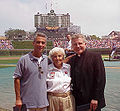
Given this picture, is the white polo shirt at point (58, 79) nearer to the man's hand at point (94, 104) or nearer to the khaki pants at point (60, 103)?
the khaki pants at point (60, 103)

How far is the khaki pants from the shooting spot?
10.0 feet

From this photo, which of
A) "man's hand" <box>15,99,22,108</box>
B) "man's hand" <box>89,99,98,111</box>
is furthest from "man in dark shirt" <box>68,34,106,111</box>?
"man's hand" <box>15,99,22,108</box>

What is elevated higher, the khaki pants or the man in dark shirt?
the man in dark shirt

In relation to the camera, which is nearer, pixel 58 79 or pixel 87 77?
pixel 87 77

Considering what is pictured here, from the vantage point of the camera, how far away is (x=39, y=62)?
3.02 m

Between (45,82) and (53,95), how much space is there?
25 centimetres

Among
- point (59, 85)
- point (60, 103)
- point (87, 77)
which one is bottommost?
point (60, 103)

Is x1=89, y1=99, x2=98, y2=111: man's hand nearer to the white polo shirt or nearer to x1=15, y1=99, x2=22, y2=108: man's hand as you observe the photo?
the white polo shirt

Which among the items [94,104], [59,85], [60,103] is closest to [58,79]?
[59,85]

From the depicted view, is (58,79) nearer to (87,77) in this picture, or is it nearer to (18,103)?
(87,77)

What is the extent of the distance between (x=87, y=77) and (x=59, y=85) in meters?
0.45

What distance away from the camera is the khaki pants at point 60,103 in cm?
305

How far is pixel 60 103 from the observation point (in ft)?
10.0

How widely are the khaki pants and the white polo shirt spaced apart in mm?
110
